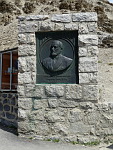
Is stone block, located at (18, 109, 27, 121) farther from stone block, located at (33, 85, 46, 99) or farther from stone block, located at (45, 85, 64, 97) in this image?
stone block, located at (45, 85, 64, 97)

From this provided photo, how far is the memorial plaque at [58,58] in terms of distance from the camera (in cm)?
376

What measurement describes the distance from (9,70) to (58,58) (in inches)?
68.3

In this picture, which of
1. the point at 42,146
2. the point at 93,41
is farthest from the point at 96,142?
the point at 93,41

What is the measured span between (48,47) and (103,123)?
7.06 feet

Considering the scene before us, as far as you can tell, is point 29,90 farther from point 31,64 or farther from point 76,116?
point 76,116

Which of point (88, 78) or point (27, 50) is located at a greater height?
point (27, 50)

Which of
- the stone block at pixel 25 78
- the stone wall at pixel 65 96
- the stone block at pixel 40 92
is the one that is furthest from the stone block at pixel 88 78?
the stone block at pixel 25 78

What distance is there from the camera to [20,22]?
3922mm

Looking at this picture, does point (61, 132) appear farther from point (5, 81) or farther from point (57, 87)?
point (5, 81)

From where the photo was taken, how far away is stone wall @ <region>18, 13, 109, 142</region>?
3621 mm

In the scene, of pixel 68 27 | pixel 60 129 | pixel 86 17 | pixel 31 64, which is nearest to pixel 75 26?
pixel 68 27

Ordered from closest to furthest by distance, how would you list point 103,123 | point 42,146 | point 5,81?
1. point 42,146
2. point 103,123
3. point 5,81

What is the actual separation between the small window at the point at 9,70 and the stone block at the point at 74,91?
1737 mm

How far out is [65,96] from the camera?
3.69 m
